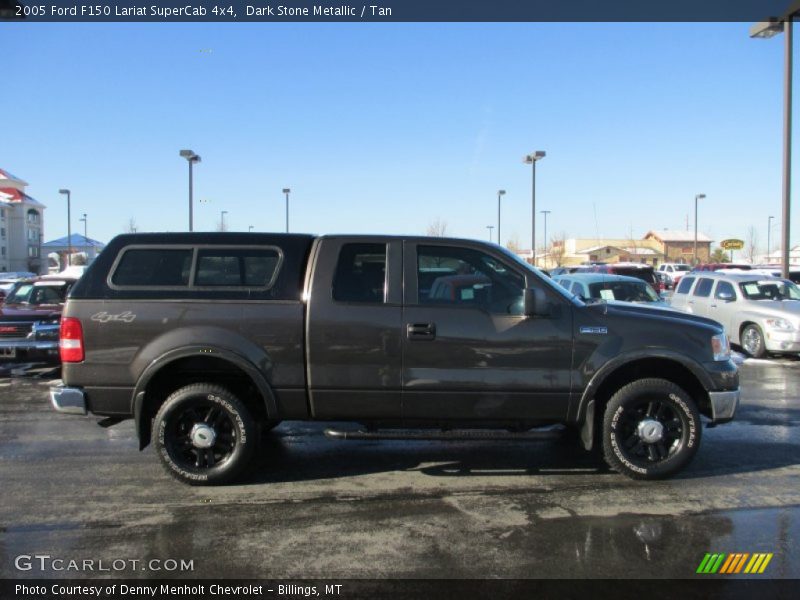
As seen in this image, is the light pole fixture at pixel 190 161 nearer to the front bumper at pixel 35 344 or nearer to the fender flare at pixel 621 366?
the front bumper at pixel 35 344

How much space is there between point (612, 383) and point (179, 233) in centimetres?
378

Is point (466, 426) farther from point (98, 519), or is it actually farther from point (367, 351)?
point (98, 519)

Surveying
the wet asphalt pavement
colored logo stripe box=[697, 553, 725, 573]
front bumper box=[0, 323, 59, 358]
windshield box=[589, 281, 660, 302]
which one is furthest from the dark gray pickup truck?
windshield box=[589, 281, 660, 302]

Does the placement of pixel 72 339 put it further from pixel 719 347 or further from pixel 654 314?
pixel 719 347

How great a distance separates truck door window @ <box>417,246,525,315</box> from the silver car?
910cm

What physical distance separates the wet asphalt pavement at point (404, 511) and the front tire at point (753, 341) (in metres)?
6.30

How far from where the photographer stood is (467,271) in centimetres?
496

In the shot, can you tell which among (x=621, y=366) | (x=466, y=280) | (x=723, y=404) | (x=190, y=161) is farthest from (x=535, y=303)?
(x=190, y=161)

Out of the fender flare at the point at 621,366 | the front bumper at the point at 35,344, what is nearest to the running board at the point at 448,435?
the fender flare at the point at 621,366

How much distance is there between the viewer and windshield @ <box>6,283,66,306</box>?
11016mm

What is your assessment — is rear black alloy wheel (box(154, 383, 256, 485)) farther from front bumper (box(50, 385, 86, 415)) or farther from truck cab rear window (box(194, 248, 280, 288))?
truck cab rear window (box(194, 248, 280, 288))

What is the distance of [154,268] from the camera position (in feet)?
16.1

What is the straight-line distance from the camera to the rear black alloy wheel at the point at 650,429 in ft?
15.8

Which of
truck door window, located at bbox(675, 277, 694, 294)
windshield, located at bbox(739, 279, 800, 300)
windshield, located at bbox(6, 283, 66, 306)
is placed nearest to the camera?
windshield, located at bbox(6, 283, 66, 306)
